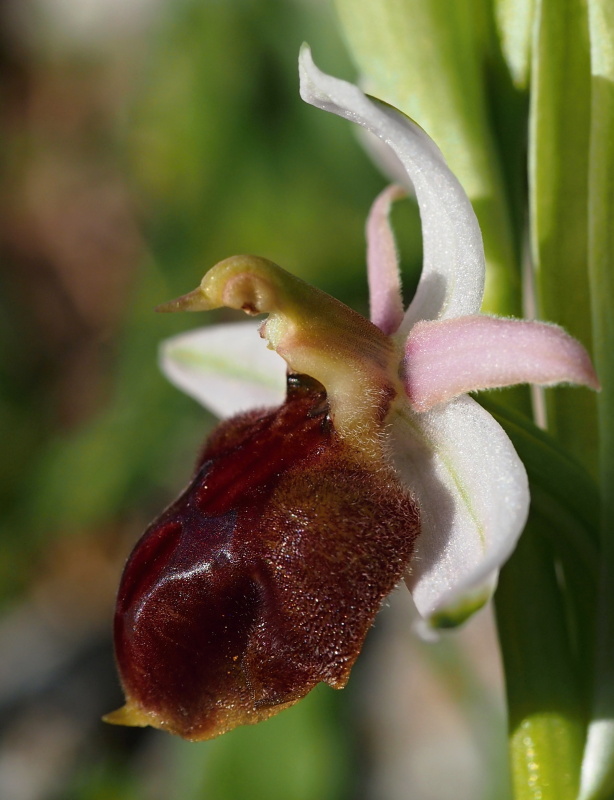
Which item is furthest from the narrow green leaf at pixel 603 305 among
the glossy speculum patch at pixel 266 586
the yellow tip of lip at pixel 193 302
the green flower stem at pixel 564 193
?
the yellow tip of lip at pixel 193 302

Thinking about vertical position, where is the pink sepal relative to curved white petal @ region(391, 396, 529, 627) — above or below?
above

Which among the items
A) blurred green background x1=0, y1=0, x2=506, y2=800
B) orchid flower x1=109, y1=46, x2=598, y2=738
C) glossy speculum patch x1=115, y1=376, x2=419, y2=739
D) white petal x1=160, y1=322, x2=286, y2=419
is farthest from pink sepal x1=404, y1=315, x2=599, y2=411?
blurred green background x1=0, y1=0, x2=506, y2=800

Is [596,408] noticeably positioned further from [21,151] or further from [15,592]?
[21,151]

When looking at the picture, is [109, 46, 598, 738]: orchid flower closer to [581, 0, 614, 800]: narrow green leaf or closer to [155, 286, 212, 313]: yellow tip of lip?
[155, 286, 212, 313]: yellow tip of lip

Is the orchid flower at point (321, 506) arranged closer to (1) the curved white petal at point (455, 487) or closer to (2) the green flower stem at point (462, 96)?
(1) the curved white petal at point (455, 487)

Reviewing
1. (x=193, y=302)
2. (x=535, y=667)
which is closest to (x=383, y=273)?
(x=193, y=302)

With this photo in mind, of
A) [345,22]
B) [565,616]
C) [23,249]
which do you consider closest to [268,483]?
[565,616]
